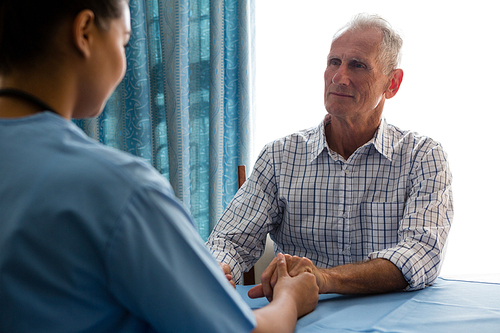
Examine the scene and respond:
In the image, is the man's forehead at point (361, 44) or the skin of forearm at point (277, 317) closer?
the skin of forearm at point (277, 317)

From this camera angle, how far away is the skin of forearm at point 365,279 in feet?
3.46

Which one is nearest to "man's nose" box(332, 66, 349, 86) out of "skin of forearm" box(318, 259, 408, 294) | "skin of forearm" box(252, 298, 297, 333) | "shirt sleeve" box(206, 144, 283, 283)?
"shirt sleeve" box(206, 144, 283, 283)

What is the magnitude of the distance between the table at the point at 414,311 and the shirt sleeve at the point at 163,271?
17.5 inches

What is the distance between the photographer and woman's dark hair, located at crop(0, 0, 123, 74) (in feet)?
1.60

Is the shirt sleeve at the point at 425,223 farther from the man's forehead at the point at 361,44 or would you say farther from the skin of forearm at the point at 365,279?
the man's forehead at the point at 361,44

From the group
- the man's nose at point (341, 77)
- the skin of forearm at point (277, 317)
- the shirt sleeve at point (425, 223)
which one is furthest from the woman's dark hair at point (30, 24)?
the man's nose at point (341, 77)

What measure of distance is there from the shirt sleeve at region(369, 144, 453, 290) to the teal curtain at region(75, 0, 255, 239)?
1.02 m

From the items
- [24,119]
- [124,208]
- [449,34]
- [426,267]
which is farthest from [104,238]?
[449,34]

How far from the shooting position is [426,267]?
43.4 inches

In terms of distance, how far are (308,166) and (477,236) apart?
4.12 feet

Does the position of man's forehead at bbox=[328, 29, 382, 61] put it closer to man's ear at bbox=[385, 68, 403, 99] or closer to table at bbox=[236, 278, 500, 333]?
man's ear at bbox=[385, 68, 403, 99]

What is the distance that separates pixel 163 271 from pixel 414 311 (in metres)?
0.72

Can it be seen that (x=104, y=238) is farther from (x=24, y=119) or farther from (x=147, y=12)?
(x=147, y=12)

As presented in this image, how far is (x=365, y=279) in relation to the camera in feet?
3.48
